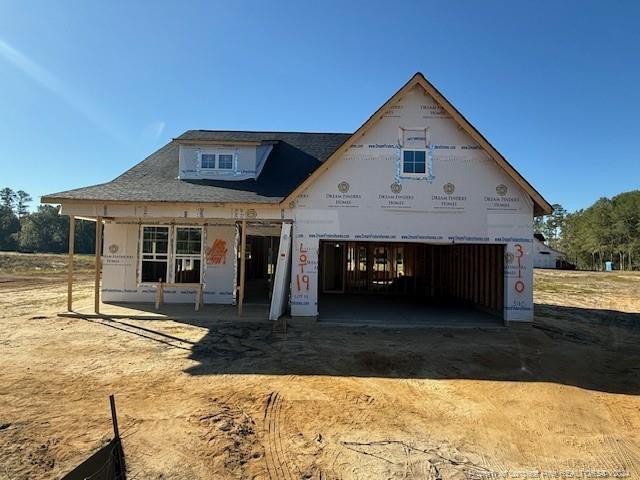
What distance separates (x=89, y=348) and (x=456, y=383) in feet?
24.0

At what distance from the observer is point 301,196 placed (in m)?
11.3

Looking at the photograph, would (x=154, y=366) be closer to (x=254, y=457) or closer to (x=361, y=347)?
(x=254, y=457)

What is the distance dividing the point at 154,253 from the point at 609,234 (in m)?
74.3

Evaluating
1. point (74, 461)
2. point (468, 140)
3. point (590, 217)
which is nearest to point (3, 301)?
point (74, 461)

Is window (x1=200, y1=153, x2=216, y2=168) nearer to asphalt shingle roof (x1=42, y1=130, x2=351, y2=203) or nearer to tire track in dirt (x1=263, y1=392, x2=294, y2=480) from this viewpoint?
asphalt shingle roof (x1=42, y1=130, x2=351, y2=203)

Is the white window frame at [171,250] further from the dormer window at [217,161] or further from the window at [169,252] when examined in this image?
the dormer window at [217,161]

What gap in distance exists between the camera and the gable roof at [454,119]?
10.8 m

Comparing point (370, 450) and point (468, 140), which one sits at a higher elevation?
point (468, 140)

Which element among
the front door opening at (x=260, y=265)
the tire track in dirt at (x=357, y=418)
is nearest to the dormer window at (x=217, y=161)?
the front door opening at (x=260, y=265)

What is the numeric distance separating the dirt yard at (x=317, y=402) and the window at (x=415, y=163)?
4591mm

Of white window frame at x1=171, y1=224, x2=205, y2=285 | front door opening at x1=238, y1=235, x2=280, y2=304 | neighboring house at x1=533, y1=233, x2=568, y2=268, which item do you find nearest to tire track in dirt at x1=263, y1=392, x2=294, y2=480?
white window frame at x1=171, y1=224, x2=205, y2=285

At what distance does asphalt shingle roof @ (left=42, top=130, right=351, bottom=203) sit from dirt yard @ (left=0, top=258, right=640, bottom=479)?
12.4 ft

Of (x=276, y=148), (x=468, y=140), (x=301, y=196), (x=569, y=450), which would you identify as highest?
(x=276, y=148)

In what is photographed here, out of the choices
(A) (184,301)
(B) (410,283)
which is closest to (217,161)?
(A) (184,301)
